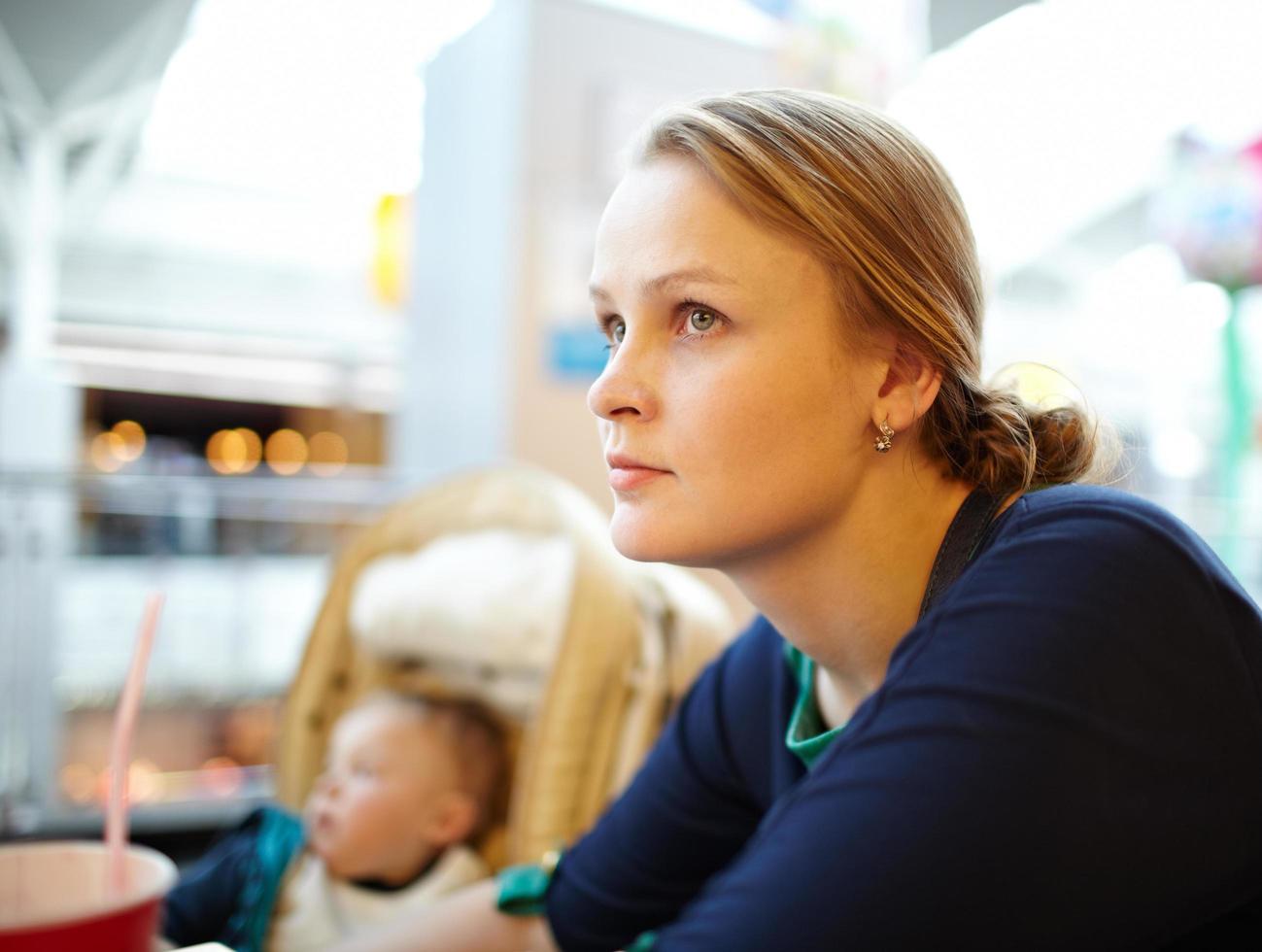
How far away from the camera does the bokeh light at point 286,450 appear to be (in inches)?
366

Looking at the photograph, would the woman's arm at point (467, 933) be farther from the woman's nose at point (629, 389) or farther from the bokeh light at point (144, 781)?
the bokeh light at point (144, 781)

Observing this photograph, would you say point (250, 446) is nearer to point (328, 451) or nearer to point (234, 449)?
point (234, 449)

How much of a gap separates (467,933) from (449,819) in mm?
675

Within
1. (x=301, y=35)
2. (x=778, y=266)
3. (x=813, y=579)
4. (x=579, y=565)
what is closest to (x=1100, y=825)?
(x=813, y=579)

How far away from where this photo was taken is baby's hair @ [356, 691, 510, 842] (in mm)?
1850

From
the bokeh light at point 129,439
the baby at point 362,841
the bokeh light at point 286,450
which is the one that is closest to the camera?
the baby at point 362,841

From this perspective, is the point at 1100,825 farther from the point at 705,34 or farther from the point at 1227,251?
the point at 1227,251

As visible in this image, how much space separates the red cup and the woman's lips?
0.42 metres

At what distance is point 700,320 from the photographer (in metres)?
0.82

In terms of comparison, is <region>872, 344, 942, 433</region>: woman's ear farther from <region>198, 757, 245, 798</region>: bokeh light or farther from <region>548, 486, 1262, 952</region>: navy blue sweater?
<region>198, 757, 245, 798</region>: bokeh light

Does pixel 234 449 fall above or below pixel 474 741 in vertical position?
above

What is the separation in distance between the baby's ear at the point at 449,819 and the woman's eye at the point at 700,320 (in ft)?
4.01

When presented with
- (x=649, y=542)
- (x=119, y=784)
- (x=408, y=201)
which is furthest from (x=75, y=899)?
(x=408, y=201)

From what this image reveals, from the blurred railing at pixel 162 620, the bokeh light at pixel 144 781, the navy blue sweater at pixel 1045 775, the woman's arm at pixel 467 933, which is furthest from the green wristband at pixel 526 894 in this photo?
the bokeh light at pixel 144 781
